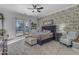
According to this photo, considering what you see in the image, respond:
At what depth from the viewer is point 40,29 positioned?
192 cm

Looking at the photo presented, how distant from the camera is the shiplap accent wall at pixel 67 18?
1.78 meters

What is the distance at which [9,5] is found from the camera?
5.88 feet

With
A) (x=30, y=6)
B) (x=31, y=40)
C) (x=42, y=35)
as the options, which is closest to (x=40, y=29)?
(x=42, y=35)

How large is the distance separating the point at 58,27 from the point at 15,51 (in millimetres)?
1090

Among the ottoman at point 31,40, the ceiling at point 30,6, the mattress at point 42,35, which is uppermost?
the ceiling at point 30,6

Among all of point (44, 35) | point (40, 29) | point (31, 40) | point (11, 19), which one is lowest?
point (31, 40)

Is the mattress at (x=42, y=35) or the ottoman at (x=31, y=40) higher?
the mattress at (x=42, y=35)

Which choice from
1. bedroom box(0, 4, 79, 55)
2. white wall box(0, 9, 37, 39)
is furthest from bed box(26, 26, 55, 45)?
white wall box(0, 9, 37, 39)

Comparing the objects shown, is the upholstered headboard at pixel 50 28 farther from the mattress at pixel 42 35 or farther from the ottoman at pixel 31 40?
the ottoman at pixel 31 40

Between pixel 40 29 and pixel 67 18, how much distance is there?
25.0 inches

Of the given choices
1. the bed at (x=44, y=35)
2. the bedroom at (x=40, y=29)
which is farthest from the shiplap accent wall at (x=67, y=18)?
the bed at (x=44, y=35)

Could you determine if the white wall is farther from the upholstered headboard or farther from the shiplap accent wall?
the shiplap accent wall

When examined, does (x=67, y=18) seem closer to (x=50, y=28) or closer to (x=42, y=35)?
(x=50, y=28)
